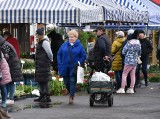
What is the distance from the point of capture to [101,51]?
766 inches

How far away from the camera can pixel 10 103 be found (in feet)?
55.5

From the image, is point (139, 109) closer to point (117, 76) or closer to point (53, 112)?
point (53, 112)

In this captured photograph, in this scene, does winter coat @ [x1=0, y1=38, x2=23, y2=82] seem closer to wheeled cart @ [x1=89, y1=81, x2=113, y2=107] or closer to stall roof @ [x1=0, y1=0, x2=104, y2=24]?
wheeled cart @ [x1=89, y1=81, x2=113, y2=107]

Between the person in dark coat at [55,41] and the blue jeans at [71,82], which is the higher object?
the person in dark coat at [55,41]

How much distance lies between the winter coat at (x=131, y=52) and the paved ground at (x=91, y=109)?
1.26 metres

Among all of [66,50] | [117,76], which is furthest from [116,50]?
[66,50]

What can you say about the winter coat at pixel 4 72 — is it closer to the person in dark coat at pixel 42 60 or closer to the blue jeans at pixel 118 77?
the person in dark coat at pixel 42 60

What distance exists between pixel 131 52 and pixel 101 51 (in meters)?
1.95

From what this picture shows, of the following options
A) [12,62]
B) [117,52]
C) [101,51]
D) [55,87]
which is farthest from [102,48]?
[12,62]

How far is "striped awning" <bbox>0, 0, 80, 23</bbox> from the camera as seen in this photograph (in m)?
20.2

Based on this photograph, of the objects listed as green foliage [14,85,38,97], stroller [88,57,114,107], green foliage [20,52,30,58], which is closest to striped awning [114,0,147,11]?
green foliage [20,52,30,58]

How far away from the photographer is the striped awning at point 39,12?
20156 mm

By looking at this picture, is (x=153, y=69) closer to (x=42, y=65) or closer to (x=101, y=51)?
(x=101, y=51)

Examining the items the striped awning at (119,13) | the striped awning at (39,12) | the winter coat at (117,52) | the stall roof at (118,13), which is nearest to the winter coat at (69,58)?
the striped awning at (39,12)
